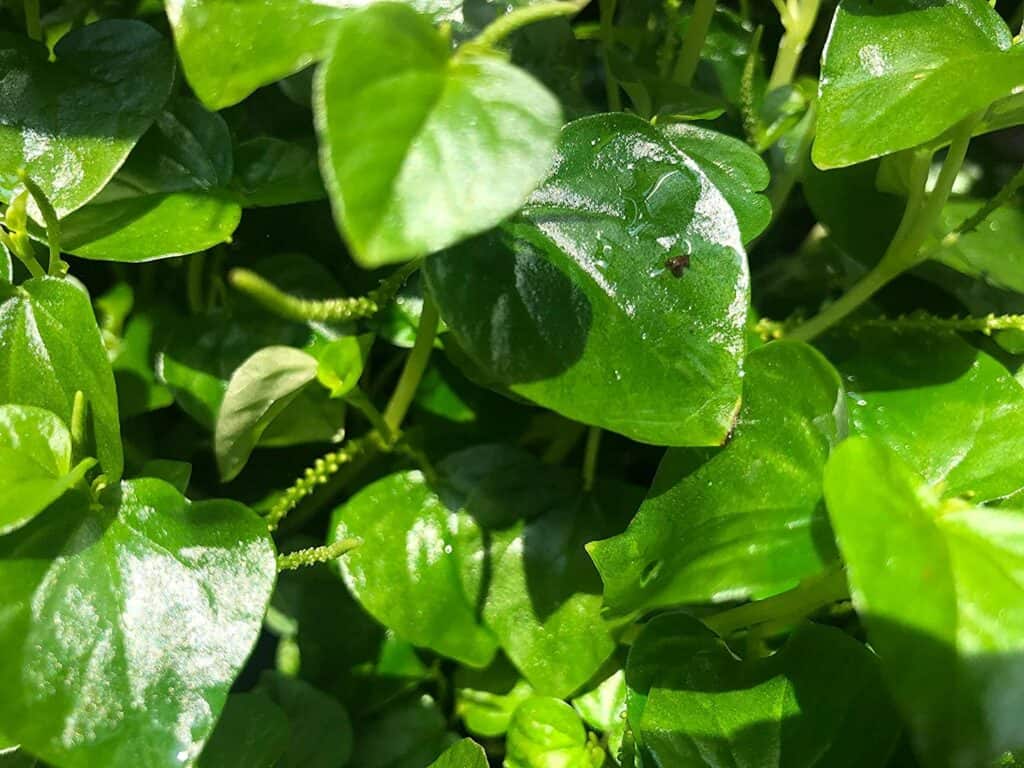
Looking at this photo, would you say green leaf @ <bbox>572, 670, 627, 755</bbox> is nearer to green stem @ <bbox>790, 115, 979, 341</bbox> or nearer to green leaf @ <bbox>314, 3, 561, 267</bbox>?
green stem @ <bbox>790, 115, 979, 341</bbox>

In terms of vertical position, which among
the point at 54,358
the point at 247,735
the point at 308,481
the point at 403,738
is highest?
the point at 54,358

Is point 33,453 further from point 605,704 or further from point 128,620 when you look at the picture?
point 605,704

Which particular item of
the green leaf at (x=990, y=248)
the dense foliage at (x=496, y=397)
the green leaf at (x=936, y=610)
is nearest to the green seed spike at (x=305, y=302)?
the dense foliage at (x=496, y=397)

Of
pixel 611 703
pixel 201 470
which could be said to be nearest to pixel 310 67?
pixel 201 470

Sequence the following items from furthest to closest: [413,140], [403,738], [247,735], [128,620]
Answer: [403,738], [247,735], [128,620], [413,140]

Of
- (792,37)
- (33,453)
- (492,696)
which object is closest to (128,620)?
(33,453)

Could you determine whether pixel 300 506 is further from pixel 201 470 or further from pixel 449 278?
pixel 449 278

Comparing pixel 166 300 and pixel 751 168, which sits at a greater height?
pixel 751 168
